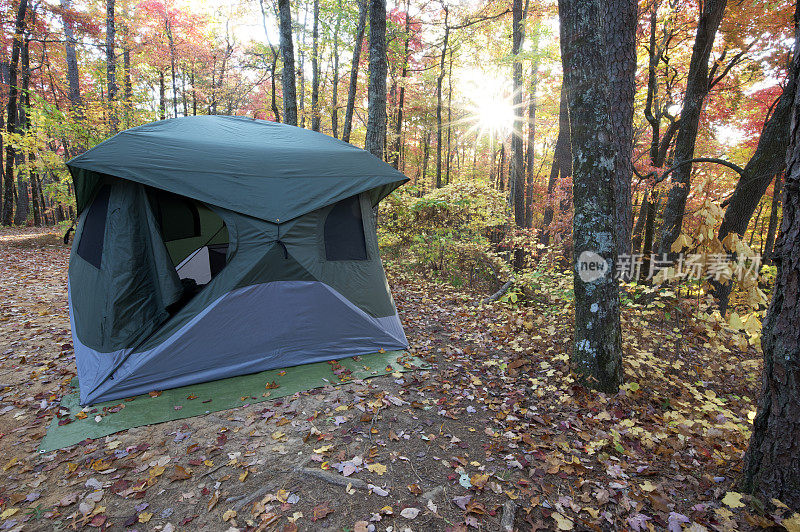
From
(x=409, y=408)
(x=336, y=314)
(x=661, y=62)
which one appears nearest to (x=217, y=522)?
(x=409, y=408)

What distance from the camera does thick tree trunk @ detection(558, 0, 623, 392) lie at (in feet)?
10.2

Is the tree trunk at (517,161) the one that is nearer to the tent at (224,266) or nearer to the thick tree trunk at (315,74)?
the tent at (224,266)

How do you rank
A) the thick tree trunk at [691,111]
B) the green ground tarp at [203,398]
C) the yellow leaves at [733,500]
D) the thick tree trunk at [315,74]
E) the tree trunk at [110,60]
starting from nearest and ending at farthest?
the yellow leaves at [733,500] → the green ground tarp at [203,398] → the thick tree trunk at [691,111] → the tree trunk at [110,60] → the thick tree trunk at [315,74]

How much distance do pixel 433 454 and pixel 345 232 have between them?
2.67m

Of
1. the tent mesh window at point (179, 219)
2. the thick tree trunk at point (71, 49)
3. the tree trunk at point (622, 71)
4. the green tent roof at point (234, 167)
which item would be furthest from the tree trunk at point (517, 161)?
the thick tree trunk at point (71, 49)

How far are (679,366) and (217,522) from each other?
4283 mm

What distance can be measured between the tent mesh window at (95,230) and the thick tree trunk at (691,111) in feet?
25.5

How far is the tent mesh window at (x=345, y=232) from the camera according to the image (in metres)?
4.28

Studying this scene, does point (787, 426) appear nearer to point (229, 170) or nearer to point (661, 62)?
point (229, 170)

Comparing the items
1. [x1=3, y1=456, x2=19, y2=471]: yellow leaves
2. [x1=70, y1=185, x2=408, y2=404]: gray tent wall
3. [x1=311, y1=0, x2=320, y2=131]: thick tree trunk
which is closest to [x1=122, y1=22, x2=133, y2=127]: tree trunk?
[x1=311, y1=0, x2=320, y2=131]: thick tree trunk

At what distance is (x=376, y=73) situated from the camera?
269 inches

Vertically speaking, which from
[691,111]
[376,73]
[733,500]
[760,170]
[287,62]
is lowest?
[733,500]

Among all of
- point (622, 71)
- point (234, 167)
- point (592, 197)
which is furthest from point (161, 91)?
point (592, 197)

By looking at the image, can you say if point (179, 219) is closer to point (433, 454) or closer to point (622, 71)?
point (433, 454)
